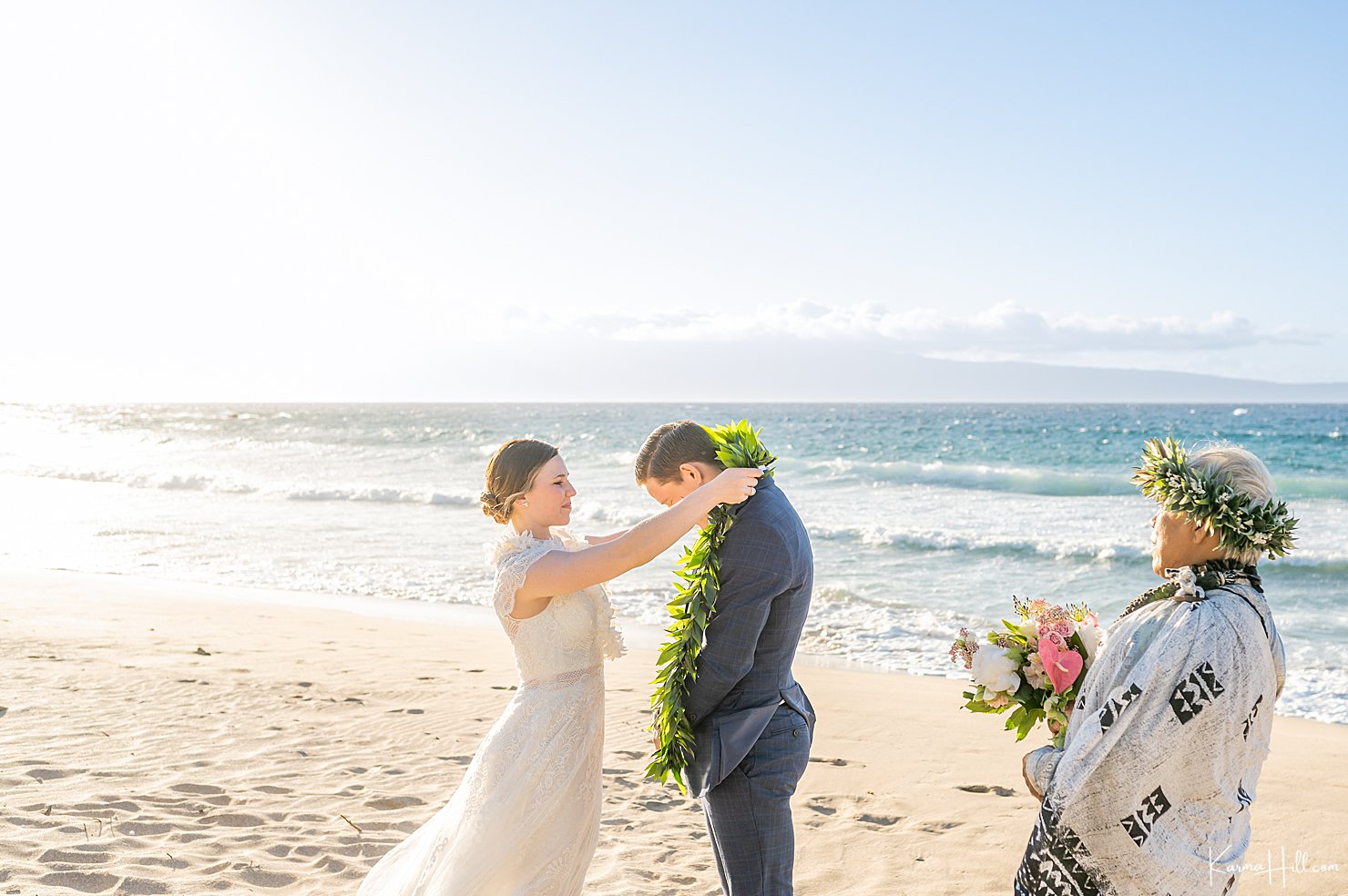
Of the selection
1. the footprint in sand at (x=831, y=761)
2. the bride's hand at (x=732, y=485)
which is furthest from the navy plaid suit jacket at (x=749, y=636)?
the footprint in sand at (x=831, y=761)

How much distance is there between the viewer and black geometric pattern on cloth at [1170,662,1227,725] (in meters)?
2.41

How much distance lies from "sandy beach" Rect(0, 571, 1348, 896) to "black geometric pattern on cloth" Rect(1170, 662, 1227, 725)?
8.63ft

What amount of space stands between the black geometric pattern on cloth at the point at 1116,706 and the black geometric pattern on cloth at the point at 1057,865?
305 mm

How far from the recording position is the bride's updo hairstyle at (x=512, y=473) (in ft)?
Result: 11.4

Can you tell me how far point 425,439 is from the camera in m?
50.5

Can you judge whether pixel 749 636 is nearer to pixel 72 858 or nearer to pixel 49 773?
pixel 72 858

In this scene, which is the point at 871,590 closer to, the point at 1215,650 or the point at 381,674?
the point at 381,674

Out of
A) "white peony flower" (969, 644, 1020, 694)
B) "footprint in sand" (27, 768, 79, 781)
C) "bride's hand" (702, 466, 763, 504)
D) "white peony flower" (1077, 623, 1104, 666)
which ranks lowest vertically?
"footprint in sand" (27, 768, 79, 781)

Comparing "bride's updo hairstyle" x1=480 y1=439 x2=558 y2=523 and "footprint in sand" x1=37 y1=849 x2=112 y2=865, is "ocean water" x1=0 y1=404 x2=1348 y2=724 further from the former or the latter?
"footprint in sand" x1=37 y1=849 x2=112 y2=865

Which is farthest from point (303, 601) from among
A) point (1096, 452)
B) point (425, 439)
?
point (425, 439)

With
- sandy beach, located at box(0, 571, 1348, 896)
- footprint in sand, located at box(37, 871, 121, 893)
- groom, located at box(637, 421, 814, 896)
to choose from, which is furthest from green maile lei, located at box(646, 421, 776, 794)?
footprint in sand, located at box(37, 871, 121, 893)

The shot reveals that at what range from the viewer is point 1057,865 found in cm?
267

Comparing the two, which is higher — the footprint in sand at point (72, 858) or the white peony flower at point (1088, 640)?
the white peony flower at point (1088, 640)

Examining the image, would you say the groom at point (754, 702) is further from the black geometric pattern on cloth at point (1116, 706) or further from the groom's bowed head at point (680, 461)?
the black geometric pattern on cloth at point (1116, 706)
